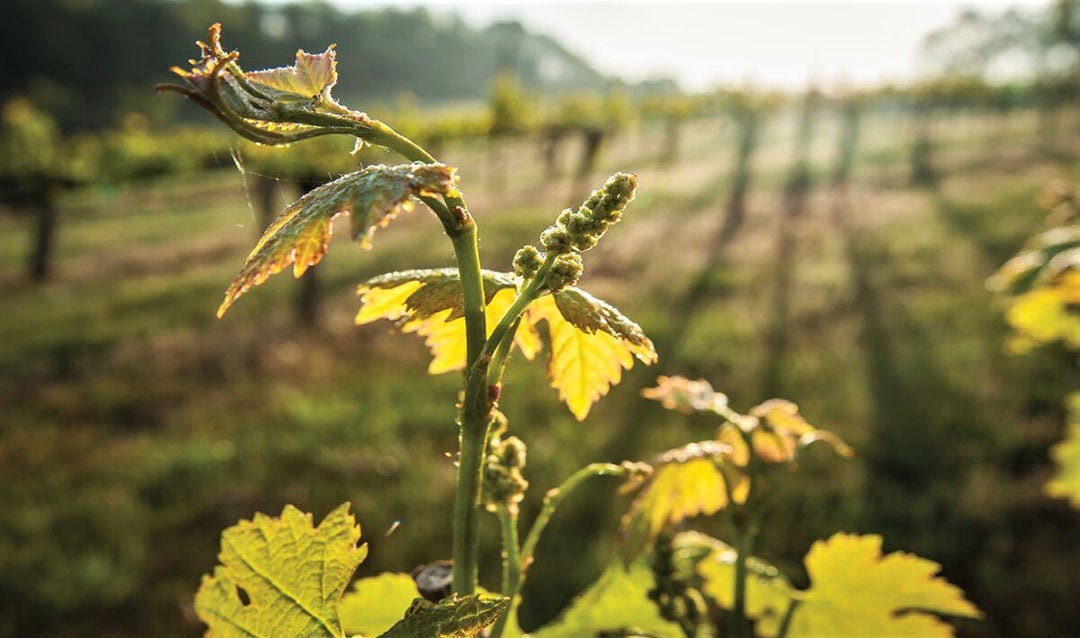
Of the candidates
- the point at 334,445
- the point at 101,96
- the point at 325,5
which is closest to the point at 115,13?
the point at 101,96

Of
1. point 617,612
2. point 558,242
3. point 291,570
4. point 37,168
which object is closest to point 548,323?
point 558,242

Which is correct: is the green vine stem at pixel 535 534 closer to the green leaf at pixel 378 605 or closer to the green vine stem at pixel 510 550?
the green vine stem at pixel 510 550

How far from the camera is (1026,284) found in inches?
67.3

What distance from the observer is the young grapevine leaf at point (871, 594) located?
1.15 meters

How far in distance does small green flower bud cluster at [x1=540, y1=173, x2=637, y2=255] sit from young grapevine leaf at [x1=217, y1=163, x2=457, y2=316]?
10 centimetres

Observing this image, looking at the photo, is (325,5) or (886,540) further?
(325,5)

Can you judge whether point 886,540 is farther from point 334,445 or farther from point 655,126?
point 655,126

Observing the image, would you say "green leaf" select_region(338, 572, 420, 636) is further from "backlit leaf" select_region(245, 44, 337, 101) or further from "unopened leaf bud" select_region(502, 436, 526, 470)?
A: "backlit leaf" select_region(245, 44, 337, 101)

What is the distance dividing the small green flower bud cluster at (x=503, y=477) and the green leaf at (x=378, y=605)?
11.8 inches

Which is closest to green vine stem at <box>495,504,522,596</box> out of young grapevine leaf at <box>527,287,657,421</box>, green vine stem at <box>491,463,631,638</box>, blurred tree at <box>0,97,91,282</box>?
green vine stem at <box>491,463,631,638</box>

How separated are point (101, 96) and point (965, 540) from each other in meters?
75.4

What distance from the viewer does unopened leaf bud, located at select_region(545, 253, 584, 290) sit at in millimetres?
665

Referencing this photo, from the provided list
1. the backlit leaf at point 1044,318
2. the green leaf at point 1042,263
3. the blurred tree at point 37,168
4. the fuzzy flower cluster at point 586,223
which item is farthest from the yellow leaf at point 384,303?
the blurred tree at point 37,168

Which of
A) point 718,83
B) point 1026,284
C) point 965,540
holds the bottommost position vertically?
point 965,540
